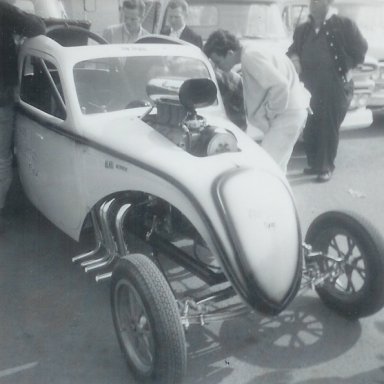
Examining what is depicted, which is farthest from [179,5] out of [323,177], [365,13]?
[365,13]

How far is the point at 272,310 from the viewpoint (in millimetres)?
2811

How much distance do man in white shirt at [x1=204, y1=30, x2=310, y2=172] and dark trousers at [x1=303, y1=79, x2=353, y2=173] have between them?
1551mm

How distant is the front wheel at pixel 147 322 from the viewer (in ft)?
8.63

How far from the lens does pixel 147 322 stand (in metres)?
2.81

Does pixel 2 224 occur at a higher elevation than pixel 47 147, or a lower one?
lower

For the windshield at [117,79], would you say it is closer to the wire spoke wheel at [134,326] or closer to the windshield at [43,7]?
the wire spoke wheel at [134,326]

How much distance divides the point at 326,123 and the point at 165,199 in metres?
3.77

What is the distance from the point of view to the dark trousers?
611 cm

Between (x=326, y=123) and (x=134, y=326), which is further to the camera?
(x=326, y=123)

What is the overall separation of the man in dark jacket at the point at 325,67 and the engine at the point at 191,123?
3041 mm

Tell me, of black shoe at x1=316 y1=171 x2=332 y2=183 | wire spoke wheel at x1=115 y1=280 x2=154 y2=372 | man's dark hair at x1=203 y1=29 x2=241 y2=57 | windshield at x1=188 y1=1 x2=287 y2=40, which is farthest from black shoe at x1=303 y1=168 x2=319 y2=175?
wire spoke wheel at x1=115 y1=280 x2=154 y2=372

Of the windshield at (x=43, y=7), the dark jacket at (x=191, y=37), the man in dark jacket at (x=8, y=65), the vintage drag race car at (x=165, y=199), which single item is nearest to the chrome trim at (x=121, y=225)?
the vintage drag race car at (x=165, y=199)

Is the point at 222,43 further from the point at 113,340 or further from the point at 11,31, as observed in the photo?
the point at 113,340

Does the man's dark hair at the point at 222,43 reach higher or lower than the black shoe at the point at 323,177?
higher
